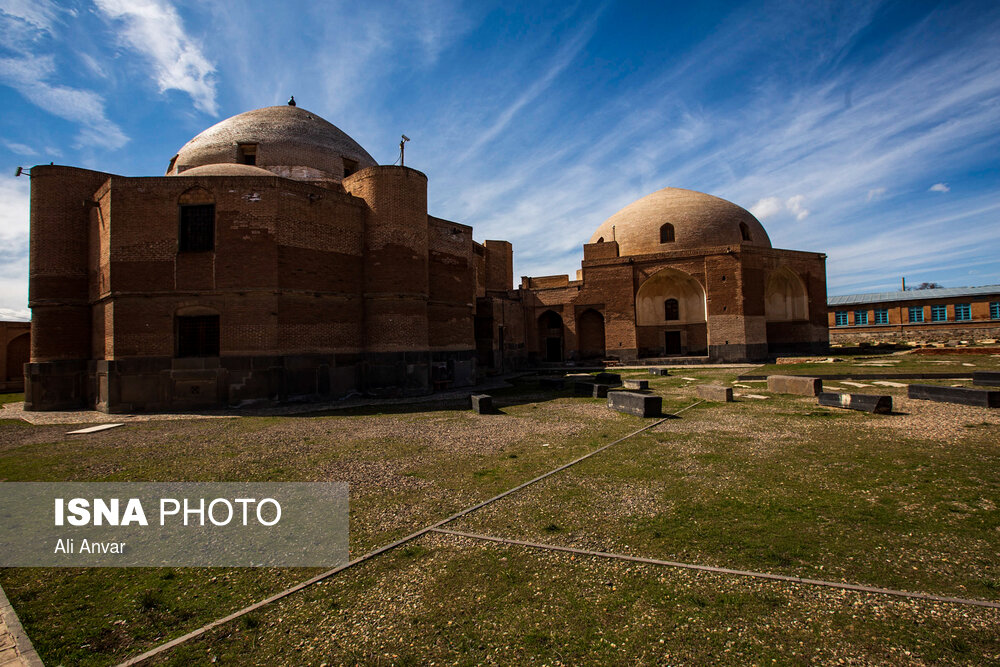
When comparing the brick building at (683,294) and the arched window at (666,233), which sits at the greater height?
the arched window at (666,233)

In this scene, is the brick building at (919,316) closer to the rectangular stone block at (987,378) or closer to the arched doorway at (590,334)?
the arched doorway at (590,334)

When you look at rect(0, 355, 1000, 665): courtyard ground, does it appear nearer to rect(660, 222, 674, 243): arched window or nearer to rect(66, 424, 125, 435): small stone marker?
rect(66, 424, 125, 435): small stone marker

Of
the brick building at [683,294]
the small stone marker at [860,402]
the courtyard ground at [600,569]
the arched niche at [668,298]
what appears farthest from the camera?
the arched niche at [668,298]

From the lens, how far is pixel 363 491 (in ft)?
19.2

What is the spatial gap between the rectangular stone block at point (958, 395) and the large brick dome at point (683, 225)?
20768 mm

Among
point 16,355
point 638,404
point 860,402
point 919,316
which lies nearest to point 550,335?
point 638,404

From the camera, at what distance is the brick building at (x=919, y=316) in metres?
39.5

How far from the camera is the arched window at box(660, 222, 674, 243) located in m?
33.0

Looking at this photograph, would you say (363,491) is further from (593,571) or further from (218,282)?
(218,282)

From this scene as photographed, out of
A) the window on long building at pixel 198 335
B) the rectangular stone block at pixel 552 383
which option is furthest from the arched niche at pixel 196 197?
the rectangular stone block at pixel 552 383

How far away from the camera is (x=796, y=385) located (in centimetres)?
1316
